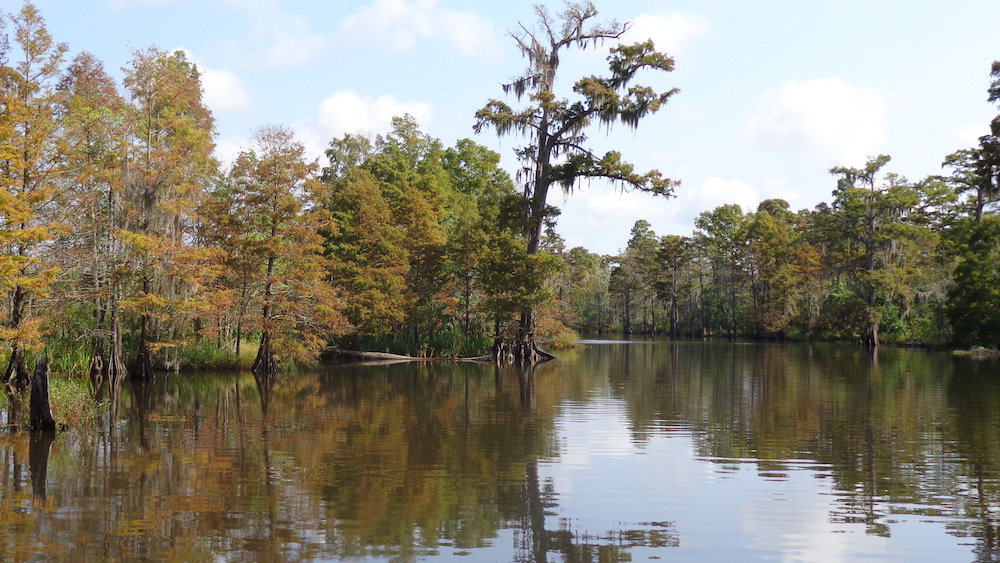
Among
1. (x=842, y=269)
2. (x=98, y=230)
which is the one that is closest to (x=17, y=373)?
(x=98, y=230)

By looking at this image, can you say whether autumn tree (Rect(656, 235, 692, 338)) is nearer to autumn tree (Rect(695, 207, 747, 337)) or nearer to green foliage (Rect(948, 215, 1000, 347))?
autumn tree (Rect(695, 207, 747, 337))

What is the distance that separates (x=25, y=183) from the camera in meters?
16.7

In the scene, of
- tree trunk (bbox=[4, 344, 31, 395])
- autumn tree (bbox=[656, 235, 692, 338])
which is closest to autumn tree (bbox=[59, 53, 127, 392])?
tree trunk (bbox=[4, 344, 31, 395])

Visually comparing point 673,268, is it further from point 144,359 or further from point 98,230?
point 98,230

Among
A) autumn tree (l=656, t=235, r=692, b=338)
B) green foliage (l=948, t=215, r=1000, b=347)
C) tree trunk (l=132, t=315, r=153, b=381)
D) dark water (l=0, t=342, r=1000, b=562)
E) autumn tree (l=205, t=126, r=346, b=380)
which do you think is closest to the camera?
dark water (l=0, t=342, r=1000, b=562)

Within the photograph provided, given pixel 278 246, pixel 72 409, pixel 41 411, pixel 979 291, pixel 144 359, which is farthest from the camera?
pixel 979 291

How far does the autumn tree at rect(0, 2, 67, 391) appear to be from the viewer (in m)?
14.4

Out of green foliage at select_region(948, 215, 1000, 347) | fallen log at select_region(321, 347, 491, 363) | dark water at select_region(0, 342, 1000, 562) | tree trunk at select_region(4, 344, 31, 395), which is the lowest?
dark water at select_region(0, 342, 1000, 562)

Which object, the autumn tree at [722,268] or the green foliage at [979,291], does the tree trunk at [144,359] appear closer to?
the green foliage at [979,291]

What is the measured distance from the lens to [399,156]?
57188mm

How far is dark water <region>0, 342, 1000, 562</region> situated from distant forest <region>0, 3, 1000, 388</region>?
5.01 meters

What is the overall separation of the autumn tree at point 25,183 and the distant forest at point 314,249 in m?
0.05

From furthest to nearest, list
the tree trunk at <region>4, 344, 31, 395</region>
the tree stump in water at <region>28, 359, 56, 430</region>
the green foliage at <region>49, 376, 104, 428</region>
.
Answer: the tree trunk at <region>4, 344, 31, 395</region> < the green foliage at <region>49, 376, 104, 428</region> < the tree stump in water at <region>28, 359, 56, 430</region>

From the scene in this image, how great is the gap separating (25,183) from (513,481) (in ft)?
44.0
